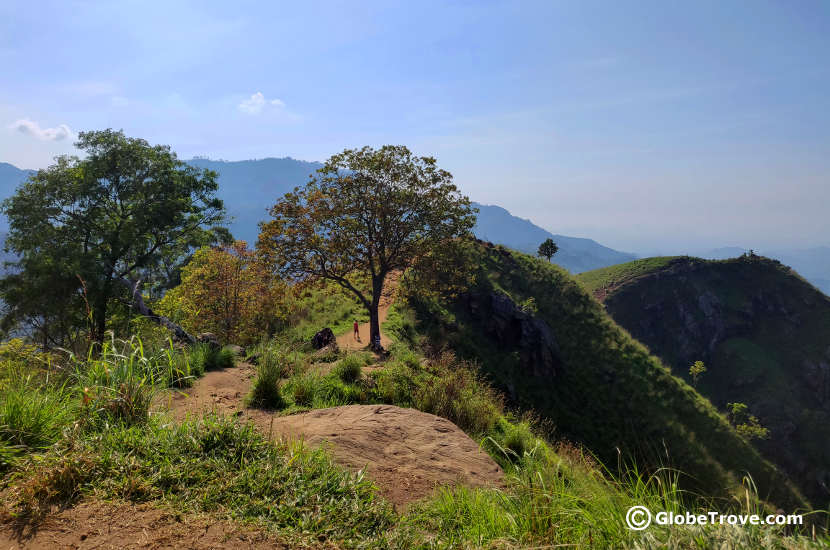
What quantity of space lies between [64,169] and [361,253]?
1717cm

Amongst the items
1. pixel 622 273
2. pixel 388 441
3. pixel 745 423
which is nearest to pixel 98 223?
pixel 388 441

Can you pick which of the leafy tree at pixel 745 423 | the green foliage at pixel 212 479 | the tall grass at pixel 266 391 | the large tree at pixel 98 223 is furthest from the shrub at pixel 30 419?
the leafy tree at pixel 745 423

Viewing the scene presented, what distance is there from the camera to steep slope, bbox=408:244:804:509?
2255 centimetres

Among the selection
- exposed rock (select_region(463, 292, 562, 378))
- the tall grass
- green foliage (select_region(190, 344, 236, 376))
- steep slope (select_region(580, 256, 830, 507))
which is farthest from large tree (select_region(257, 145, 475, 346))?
steep slope (select_region(580, 256, 830, 507))

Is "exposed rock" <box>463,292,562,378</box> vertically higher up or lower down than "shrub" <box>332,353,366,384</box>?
lower down

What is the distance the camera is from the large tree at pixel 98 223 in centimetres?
1822

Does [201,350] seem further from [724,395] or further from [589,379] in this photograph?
[724,395]

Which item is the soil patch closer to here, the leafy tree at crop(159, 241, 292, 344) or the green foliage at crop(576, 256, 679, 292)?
the leafy tree at crop(159, 241, 292, 344)

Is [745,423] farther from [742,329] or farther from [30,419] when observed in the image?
[30,419]

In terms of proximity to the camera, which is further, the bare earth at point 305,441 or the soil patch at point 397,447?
the soil patch at point 397,447

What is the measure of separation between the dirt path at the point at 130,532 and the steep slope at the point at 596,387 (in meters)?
19.0

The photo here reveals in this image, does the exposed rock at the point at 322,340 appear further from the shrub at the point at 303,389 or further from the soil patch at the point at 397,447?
the soil patch at the point at 397,447

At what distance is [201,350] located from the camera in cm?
948

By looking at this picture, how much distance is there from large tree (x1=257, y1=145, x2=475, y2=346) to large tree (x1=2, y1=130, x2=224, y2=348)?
27.5 feet
